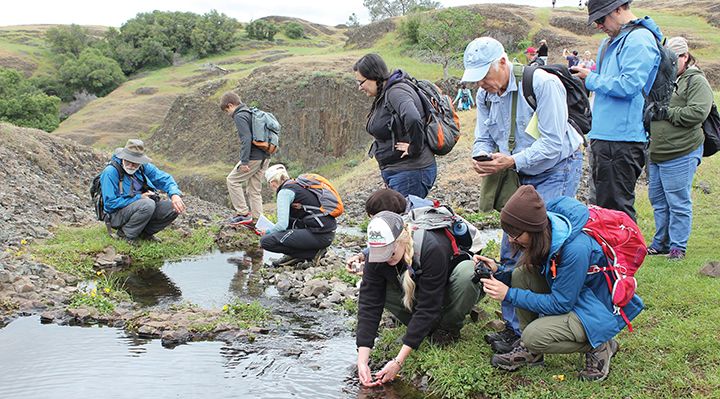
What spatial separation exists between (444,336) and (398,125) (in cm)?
213

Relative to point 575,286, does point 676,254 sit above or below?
below

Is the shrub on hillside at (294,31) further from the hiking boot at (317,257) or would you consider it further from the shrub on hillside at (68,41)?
the hiking boot at (317,257)

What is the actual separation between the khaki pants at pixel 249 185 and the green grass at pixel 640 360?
593cm

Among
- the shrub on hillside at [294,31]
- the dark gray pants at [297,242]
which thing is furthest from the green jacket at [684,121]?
the shrub on hillside at [294,31]

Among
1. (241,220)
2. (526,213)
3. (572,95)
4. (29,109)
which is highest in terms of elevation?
(572,95)

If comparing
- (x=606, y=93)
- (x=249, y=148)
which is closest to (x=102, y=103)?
(x=249, y=148)

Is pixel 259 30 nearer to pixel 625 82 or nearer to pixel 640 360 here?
pixel 625 82

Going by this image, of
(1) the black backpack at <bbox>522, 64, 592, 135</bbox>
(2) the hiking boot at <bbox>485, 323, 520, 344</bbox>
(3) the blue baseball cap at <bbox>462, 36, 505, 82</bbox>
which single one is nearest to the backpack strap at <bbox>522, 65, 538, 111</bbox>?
(1) the black backpack at <bbox>522, 64, 592, 135</bbox>

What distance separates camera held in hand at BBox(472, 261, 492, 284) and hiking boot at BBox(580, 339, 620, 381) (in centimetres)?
88

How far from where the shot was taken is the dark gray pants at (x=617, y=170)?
5.43 meters

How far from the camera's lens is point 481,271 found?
473cm

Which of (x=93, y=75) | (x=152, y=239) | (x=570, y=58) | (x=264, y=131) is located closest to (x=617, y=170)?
(x=264, y=131)

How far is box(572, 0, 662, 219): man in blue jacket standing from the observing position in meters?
5.17

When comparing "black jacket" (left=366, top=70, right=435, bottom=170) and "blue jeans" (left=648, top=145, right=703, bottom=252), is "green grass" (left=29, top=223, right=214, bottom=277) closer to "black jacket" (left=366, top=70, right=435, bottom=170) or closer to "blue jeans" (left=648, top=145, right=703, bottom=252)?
"black jacket" (left=366, top=70, right=435, bottom=170)
